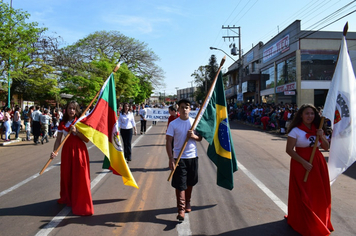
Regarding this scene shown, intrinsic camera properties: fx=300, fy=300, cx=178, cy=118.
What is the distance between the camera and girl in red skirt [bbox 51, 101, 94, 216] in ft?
15.7

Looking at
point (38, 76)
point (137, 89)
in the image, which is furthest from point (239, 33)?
point (38, 76)

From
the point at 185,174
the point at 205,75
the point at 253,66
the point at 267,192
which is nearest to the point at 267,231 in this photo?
the point at 185,174

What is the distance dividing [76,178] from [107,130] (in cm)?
96

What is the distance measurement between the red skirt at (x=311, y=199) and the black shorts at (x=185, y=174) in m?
1.44

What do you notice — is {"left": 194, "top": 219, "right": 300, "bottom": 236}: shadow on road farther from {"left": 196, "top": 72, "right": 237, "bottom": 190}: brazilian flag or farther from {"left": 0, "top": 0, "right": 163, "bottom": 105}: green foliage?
{"left": 0, "top": 0, "right": 163, "bottom": 105}: green foliage

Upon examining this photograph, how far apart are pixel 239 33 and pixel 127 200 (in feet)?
109

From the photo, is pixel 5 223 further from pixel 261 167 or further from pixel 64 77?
pixel 64 77

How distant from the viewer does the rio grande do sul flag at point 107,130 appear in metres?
5.03

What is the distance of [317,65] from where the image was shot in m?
27.7

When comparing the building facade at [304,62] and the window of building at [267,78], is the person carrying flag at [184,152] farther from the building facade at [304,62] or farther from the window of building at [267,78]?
the window of building at [267,78]

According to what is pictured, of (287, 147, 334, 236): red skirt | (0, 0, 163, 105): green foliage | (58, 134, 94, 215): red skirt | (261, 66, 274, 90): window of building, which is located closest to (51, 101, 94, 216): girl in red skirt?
(58, 134, 94, 215): red skirt

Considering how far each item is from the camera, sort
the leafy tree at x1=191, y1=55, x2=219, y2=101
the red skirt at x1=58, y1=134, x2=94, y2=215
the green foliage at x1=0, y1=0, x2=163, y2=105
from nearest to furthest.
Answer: the red skirt at x1=58, y1=134, x2=94, y2=215 < the green foliage at x1=0, y1=0, x2=163, y2=105 < the leafy tree at x1=191, y1=55, x2=219, y2=101

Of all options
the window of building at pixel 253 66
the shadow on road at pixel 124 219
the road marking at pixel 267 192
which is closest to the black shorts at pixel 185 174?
the shadow on road at pixel 124 219

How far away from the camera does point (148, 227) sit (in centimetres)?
432
